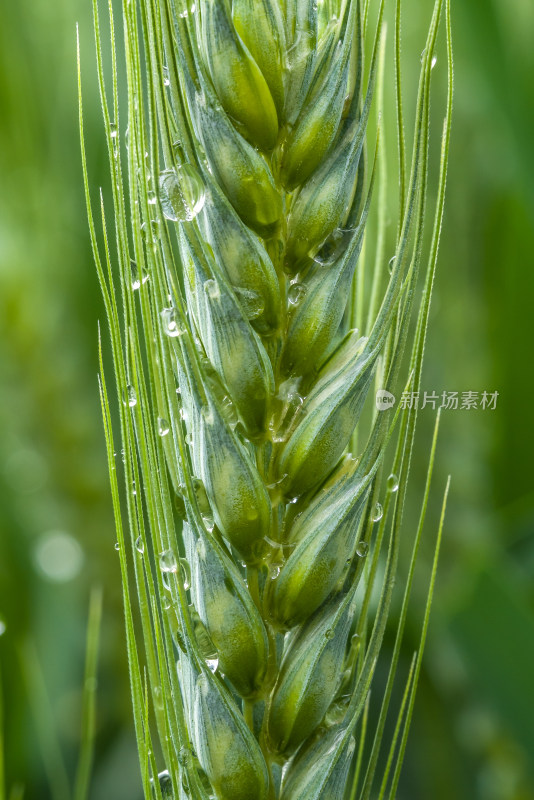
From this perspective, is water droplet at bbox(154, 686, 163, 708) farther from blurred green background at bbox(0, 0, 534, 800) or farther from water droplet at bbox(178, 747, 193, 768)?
blurred green background at bbox(0, 0, 534, 800)

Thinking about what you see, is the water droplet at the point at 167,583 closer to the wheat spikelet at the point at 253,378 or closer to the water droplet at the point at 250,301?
the wheat spikelet at the point at 253,378

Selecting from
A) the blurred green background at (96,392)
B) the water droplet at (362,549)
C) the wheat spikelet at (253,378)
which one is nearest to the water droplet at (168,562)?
the wheat spikelet at (253,378)

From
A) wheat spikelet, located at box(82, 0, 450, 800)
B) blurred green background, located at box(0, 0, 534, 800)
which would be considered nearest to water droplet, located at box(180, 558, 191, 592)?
wheat spikelet, located at box(82, 0, 450, 800)

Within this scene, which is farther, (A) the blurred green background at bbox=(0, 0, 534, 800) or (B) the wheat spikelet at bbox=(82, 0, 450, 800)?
(A) the blurred green background at bbox=(0, 0, 534, 800)

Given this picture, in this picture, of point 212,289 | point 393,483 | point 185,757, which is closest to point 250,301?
point 212,289

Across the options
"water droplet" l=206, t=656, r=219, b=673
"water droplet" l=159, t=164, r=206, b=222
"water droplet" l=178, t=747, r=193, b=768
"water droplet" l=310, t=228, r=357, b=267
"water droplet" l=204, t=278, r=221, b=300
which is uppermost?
"water droplet" l=159, t=164, r=206, b=222

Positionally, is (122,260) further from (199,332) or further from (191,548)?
(191,548)

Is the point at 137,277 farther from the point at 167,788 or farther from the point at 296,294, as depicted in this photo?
the point at 167,788
